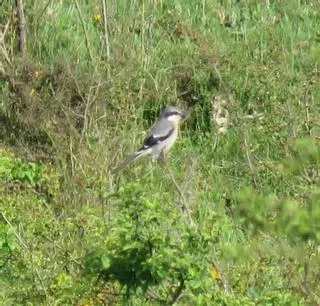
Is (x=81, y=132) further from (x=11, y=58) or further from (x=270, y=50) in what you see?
(x=270, y=50)

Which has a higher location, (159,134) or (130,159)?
(130,159)

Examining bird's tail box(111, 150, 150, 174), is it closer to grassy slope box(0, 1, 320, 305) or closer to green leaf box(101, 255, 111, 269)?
grassy slope box(0, 1, 320, 305)

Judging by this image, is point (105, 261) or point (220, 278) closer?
point (105, 261)

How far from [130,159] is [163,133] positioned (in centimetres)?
115

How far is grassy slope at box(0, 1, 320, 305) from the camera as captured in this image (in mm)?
5738

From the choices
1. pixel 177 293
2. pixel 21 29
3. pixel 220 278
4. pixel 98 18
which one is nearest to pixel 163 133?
pixel 21 29

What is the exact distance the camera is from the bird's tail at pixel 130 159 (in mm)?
8738

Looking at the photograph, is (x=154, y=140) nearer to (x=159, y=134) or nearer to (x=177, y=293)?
(x=159, y=134)

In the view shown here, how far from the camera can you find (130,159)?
9.38m

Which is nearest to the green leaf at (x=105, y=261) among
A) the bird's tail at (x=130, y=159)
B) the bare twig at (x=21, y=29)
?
the bird's tail at (x=130, y=159)

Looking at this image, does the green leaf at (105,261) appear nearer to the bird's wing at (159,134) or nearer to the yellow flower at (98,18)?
the bird's wing at (159,134)

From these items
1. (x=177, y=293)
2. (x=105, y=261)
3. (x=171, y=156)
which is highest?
(x=105, y=261)

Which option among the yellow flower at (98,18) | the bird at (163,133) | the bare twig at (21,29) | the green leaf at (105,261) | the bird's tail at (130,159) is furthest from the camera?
the yellow flower at (98,18)

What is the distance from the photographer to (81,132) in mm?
9461
